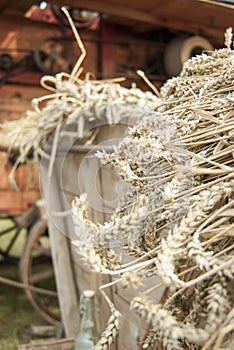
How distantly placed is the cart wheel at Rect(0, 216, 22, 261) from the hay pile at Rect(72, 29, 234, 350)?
2.21 meters

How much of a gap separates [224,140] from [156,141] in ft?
0.25

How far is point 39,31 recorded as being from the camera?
299 cm

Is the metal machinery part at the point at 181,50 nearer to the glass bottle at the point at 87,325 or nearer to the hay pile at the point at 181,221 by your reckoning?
the glass bottle at the point at 87,325

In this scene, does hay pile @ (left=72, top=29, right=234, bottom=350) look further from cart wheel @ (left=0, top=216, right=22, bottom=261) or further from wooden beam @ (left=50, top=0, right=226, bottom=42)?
cart wheel @ (left=0, top=216, right=22, bottom=261)

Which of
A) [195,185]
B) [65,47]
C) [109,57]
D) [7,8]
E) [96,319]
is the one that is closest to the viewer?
[195,185]

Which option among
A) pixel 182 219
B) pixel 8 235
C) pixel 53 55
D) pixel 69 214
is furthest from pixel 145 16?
pixel 182 219

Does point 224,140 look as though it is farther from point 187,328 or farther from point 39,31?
point 39,31

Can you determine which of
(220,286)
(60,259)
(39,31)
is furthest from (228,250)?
(39,31)

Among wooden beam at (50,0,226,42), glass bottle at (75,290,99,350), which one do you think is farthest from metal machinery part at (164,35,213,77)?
glass bottle at (75,290,99,350)

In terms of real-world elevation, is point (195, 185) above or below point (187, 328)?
above

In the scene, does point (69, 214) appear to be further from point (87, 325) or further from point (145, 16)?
point (145, 16)

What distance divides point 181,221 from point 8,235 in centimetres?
302

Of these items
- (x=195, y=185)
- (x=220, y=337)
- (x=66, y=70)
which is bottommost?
(x=220, y=337)

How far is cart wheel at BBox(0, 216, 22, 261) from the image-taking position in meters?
2.84
